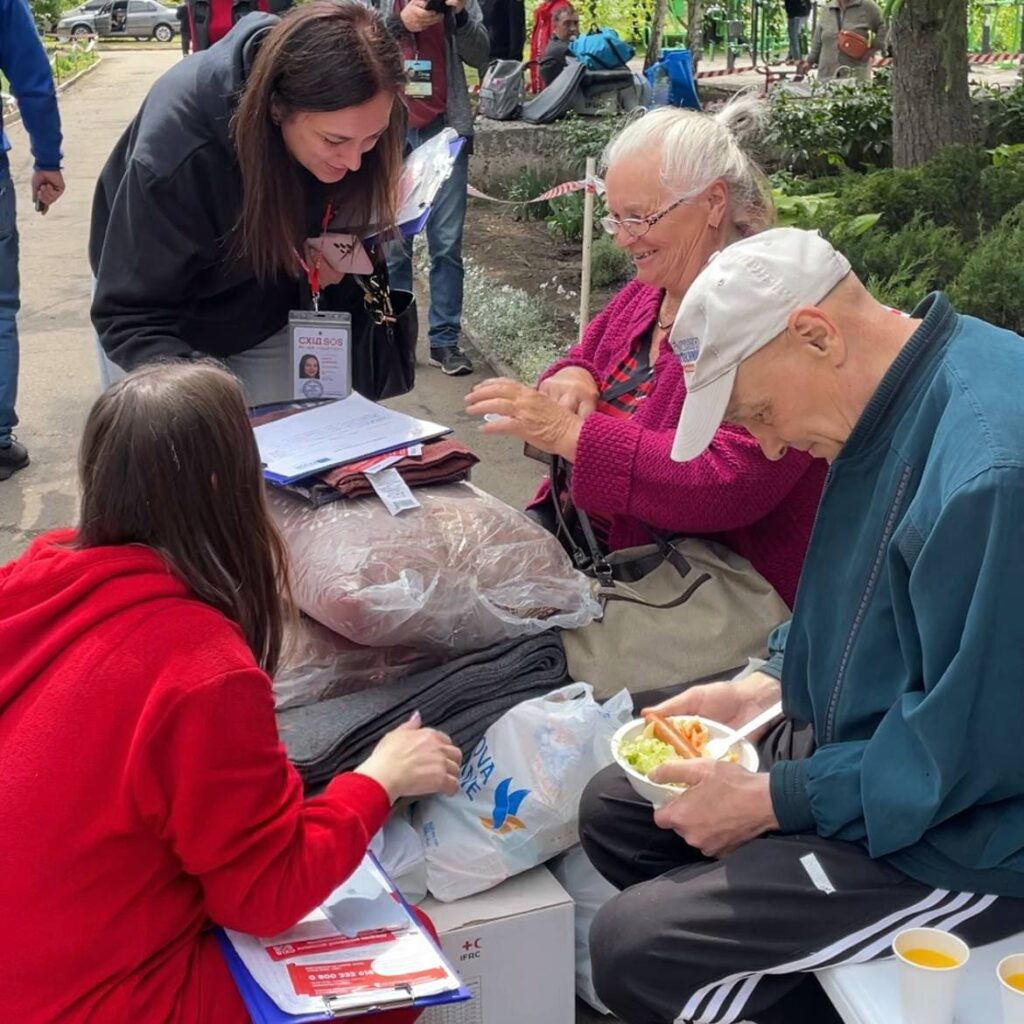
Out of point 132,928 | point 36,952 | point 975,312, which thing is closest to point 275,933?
point 132,928

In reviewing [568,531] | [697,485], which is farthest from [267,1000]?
[568,531]

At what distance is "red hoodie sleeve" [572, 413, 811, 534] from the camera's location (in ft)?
8.55

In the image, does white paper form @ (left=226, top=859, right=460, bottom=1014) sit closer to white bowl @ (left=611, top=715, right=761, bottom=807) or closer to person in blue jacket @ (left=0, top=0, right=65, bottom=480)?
white bowl @ (left=611, top=715, right=761, bottom=807)

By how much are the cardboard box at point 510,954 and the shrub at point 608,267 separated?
541cm

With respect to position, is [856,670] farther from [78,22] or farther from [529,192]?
[78,22]

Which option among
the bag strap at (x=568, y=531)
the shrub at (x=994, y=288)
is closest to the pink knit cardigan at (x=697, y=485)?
the bag strap at (x=568, y=531)

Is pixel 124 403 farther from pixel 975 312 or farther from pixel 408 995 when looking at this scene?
pixel 975 312

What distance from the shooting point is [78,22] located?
34.1m

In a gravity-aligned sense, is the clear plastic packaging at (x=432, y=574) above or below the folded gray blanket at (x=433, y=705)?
above

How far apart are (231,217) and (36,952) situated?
190 cm

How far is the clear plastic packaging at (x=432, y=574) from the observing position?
2.62m

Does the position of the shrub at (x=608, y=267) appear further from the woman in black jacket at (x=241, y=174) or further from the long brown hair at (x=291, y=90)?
the long brown hair at (x=291, y=90)

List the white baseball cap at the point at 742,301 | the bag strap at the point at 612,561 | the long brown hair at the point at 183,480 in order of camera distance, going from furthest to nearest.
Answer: the bag strap at the point at 612,561
the white baseball cap at the point at 742,301
the long brown hair at the point at 183,480

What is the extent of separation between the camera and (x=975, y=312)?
512 cm
